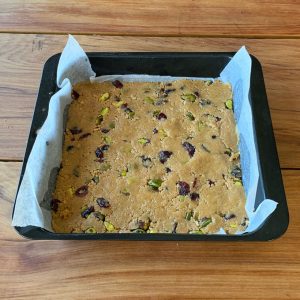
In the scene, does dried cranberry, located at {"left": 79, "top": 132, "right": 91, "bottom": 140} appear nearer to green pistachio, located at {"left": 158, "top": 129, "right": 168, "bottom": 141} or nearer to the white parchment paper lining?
the white parchment paper lining

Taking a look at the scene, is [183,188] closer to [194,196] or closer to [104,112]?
[194,196]

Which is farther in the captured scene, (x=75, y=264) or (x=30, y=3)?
(x=30, y=3)

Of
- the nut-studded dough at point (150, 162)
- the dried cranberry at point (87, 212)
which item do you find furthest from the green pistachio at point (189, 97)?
the dried cranberry at point (87, 212)

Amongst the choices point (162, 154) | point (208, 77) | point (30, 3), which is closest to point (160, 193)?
point (162, 154)

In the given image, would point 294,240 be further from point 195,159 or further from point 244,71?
point 244,71

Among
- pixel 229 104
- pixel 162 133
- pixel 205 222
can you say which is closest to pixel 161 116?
pixel 162 133
